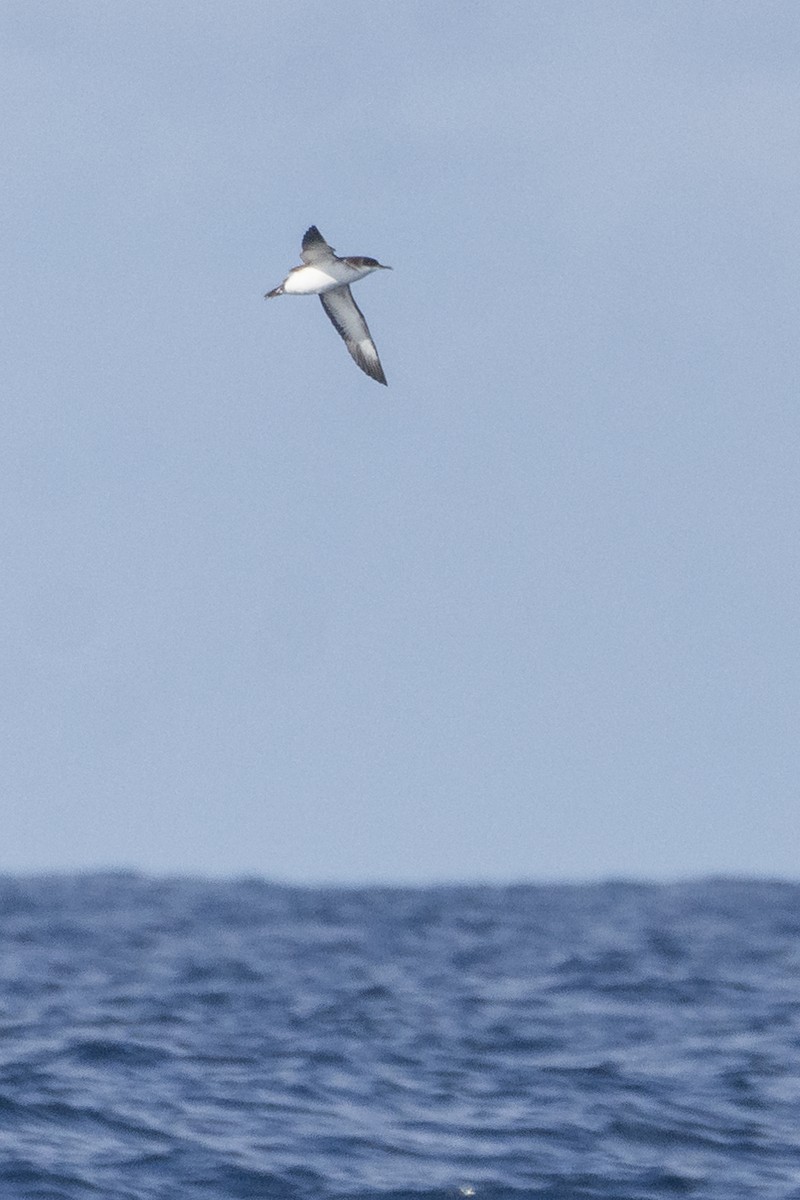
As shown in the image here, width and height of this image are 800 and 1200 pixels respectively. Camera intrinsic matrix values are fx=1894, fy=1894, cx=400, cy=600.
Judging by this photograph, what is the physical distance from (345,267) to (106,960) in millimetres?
12528

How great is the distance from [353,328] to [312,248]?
133 cm

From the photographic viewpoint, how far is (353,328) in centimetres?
1803

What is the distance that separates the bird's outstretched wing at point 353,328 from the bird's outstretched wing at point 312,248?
0.95 metres

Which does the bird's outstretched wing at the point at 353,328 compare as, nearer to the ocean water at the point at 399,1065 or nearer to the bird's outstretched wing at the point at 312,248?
the bird's outstretched wing at the point at 312,248

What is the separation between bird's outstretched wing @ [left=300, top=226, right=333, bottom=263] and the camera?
662 inches

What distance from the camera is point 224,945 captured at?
2859 cm

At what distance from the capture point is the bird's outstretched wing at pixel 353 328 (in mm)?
17688

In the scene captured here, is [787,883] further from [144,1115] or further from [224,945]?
[144,1115]

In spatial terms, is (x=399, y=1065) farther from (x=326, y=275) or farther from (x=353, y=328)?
(x=326, y=275)

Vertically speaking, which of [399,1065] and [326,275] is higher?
[326,275]

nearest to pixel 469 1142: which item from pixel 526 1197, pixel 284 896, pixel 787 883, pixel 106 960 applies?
pixel 526 1197

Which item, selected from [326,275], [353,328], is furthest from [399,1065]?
[326,275]

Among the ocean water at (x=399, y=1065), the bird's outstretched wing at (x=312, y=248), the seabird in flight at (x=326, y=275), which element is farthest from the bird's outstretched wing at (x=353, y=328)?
the ocean water at (x=399, y=1065)

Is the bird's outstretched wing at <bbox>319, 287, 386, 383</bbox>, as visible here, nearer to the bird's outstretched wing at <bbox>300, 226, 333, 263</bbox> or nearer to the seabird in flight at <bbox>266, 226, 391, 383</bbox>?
the seabird in flight at <bbox>266, 226, 391, 383</bbox>
